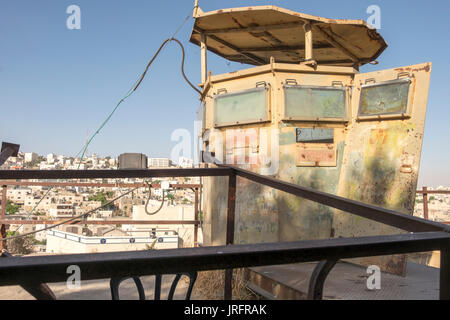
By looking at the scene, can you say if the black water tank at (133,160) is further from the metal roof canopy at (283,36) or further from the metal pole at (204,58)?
the metal roof canopy at (283,36)

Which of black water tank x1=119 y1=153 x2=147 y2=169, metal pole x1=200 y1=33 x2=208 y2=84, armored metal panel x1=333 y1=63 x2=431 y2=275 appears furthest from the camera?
metal pole x1=200 y1=33 x2=208 y2=84

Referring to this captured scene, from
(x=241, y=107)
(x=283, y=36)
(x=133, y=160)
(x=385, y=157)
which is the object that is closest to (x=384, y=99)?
(x=385, y=157)

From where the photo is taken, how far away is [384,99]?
13.7 feet

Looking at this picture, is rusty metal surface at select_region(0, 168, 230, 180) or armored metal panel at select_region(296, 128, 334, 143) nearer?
rusty metal surface at select_region(0, 168, 230, 180)

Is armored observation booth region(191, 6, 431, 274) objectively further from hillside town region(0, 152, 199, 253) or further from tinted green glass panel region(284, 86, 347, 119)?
hillside town region(0, 152, 199, 253)

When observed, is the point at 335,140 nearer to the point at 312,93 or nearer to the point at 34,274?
the point at 312,93

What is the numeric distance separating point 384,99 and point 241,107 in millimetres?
1895

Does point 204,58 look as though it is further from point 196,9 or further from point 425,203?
point 425,203

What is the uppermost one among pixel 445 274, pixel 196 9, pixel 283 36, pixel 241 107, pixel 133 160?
pixel 196 9

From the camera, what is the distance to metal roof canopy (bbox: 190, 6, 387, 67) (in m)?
4.74

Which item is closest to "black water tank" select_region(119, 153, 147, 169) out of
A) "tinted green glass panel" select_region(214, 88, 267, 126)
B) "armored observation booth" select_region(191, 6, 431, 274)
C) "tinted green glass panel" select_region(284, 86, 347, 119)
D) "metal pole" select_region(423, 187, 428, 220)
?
"armored observation booth" select_region(191, 6, 431, 274)

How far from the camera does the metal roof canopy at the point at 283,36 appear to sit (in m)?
4.74

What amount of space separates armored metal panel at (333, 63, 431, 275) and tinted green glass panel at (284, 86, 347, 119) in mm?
222

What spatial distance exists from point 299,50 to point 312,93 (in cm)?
184
